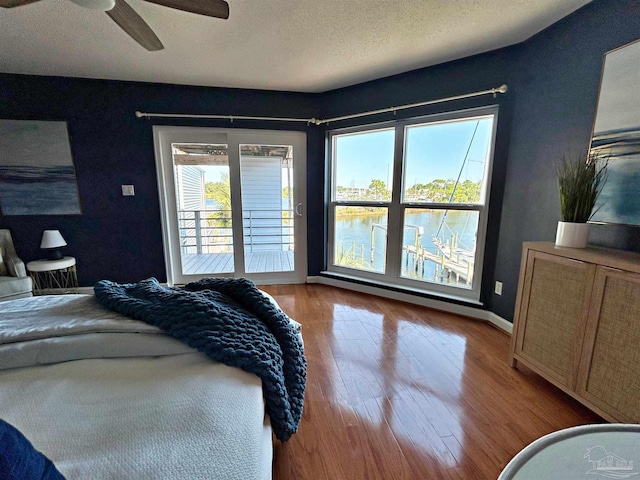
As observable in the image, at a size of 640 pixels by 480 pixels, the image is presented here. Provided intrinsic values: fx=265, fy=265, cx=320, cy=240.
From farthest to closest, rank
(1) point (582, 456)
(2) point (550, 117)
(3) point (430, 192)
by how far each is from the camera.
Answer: (3) point (430, 192) < (2) point (550, 117) < (1) point (582, 456)

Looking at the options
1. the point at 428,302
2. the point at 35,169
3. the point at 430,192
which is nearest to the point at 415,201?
the point at 430,192

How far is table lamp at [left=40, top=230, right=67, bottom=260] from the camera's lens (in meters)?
2.63

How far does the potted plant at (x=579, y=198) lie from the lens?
1.46 m

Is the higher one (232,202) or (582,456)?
(232,202)

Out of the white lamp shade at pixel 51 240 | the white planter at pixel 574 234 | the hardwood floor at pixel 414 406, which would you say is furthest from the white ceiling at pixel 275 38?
the hardwood floor at pixel 414 406

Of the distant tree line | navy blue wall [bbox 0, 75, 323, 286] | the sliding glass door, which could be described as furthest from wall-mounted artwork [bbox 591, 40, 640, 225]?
the sliding glass door

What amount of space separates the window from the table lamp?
285 centimetres

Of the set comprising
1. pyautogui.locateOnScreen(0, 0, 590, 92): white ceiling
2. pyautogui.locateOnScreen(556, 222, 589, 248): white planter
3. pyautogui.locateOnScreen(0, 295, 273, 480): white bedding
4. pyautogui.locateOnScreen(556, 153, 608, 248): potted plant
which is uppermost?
pyautogui.locateOnScreen(0, 0, 590, 92): white ceiling

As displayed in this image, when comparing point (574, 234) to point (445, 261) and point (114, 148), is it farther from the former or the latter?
point (114, 148)

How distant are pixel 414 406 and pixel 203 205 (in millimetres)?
2907

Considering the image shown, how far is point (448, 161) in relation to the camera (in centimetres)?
253

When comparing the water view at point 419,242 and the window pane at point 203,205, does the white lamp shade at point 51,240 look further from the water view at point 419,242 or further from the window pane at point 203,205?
the water view at point 419,242

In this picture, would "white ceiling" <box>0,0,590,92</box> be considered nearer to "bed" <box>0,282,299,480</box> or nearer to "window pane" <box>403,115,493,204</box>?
"window pane" <box>403,115,493,204</box>

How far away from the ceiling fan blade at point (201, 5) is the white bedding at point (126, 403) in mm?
1482
